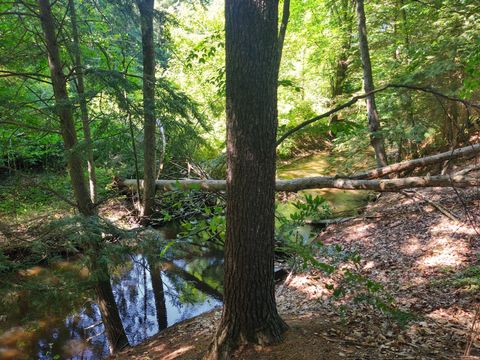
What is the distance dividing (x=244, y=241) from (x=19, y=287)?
3.06 m

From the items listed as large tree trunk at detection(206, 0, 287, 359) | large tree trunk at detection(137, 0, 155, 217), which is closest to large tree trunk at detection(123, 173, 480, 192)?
large tree trunk at detection(206, 0, 287, 359)

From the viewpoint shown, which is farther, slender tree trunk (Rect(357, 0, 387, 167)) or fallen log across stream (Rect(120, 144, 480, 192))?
slender tree trunk (Rect(357, 0, 387, 167))

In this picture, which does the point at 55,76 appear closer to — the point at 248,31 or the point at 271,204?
the point at 248,31

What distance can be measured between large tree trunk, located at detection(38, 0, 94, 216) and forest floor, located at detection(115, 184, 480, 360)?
2543 millimetres

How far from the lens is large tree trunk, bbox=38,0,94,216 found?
15.1 feet

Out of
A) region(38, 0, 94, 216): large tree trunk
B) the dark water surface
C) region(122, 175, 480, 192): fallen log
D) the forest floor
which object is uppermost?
region(38, 0, 94, 216): large tree trunk

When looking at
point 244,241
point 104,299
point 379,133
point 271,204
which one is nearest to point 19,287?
point 104,299

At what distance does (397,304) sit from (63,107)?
16.6 feet

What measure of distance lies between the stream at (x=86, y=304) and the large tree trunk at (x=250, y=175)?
7.97ft

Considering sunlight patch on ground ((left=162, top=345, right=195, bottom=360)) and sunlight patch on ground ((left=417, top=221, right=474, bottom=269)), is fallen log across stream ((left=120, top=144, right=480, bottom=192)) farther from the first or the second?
sunlight patch on ground ((left=162, top=345, right=195, bottom=360))

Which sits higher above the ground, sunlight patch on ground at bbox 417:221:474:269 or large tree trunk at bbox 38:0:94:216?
large tree trunk at bbox 38:0:94:216

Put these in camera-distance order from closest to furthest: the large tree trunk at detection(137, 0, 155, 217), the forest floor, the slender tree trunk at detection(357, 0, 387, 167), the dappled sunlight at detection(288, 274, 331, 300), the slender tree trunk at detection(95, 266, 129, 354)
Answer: the forest floor < the dappled sunlight at detection(288, 274, 331, 300) < the slender tree trunk at detection(95, 266, 129, 354) < the large tree trunk at detection(137, 0, 155, 217) < the slender tree trunk at detection(357, 0, 387, 167)

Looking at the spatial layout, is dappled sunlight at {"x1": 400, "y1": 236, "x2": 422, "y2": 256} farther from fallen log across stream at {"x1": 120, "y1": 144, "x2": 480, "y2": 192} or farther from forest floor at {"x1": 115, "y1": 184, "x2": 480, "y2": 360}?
fallen log across stream at {"x1": 120, "y1": 144, "x2": 480, "y2": 192}

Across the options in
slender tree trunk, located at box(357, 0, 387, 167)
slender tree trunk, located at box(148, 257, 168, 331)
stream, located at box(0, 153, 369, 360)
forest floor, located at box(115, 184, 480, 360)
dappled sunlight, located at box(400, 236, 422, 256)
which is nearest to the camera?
forest floor, located at box(115, 184, 480, 360)
